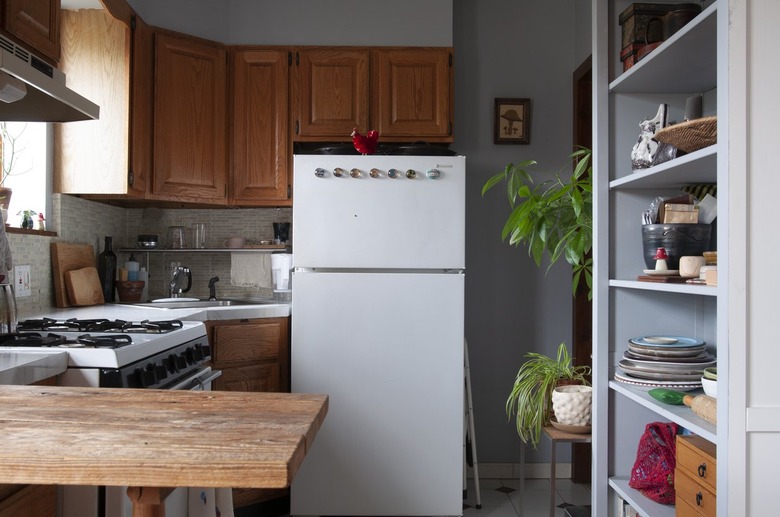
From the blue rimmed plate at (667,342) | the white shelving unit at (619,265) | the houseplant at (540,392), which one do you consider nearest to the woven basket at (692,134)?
the white shelving unit at (619,265)

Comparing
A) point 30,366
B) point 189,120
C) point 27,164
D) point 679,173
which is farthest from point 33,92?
point 679,173

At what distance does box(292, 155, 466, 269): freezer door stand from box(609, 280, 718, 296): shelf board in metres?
0.95

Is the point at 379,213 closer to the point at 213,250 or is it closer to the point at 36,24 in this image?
the point at 213,250

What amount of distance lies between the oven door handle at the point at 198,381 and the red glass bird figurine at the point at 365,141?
3.63 ft

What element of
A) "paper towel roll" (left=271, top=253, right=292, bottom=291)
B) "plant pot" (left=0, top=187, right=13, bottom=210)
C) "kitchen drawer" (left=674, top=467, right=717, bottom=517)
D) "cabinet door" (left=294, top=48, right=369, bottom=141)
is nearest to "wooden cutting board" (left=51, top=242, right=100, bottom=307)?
"plant pot" (left=0, top=187, right=13, bottom=210)

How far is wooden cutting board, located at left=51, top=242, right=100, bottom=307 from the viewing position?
2.77m

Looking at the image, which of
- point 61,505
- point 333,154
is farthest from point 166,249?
point 61,505

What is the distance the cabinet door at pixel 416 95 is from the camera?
126 inches

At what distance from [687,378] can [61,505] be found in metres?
1.61

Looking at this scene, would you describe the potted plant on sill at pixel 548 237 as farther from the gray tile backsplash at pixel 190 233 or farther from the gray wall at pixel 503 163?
the gray tile backsplash at pixel 190 233

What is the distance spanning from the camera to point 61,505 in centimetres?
158

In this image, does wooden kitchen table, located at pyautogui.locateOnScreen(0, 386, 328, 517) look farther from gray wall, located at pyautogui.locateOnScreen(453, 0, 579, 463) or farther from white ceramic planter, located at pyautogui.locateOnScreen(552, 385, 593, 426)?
gray wall, located at pyautogui.locateOnScreen(453, 0, 579, 463)

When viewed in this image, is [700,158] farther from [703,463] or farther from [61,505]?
[61,505]

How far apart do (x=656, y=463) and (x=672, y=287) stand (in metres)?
0.57
